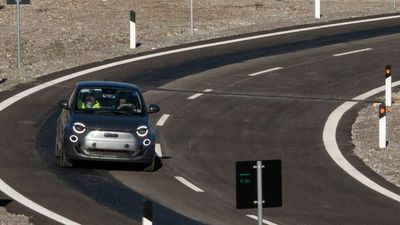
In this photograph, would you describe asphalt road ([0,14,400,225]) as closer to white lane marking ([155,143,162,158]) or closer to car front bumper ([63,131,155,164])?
white lane marking ([155,143,162,158])

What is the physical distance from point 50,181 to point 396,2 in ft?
95.5

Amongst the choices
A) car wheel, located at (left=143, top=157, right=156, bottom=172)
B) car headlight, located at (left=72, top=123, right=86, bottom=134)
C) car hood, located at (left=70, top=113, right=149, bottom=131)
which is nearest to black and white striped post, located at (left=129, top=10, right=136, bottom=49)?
car hood, located at (left=70, top=113, right=149, bottom=131)

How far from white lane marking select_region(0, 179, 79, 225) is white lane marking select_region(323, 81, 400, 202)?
18.6 ft

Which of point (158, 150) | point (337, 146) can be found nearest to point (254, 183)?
point (158, 150)

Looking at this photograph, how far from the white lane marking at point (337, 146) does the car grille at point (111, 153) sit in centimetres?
392

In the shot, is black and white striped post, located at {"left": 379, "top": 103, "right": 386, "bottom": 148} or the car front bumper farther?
black and white striped post, located at {"left": 379, "top": 103, "right": 386, "bottom": 148}

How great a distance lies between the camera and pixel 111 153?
22.1m

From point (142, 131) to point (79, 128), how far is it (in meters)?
1.08

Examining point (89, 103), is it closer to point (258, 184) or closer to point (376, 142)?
point (376, 142)

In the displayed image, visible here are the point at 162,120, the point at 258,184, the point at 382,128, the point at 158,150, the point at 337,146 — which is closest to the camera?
A: the point at 258,184

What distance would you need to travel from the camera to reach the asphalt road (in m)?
19.9

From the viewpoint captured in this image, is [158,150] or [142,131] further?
[158,150]

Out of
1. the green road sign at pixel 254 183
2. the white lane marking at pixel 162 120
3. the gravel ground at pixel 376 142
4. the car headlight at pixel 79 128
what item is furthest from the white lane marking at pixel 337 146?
the green road sign at pixel 254 183

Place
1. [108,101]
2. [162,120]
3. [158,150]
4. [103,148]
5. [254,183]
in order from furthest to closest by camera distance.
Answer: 1. [162,120]
2. [158,150]
3. [108,101]
4. [103,148]
5. [254,183]
